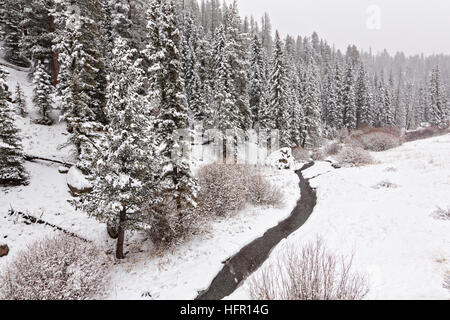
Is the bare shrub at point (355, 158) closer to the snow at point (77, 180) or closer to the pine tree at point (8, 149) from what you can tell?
the snow at point (77, 180)

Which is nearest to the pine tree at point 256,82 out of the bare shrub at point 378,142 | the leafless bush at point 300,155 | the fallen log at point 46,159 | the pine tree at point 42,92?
the leafless bush at point 300,155

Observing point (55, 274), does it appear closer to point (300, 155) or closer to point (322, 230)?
point (322, 230)

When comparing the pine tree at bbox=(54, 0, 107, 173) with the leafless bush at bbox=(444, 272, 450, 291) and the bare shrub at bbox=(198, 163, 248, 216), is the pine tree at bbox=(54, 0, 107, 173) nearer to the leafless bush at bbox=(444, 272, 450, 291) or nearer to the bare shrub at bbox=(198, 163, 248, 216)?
the bare shrub at bbox=(198, 163, 248, 216)

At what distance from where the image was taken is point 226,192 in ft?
54.4

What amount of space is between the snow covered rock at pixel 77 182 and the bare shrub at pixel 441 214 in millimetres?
20584

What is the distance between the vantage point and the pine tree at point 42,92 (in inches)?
763

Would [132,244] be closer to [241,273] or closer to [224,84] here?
[241,273]

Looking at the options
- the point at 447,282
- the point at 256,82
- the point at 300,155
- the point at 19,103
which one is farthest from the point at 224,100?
the point at 447,282

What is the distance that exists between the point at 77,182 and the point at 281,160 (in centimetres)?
2551

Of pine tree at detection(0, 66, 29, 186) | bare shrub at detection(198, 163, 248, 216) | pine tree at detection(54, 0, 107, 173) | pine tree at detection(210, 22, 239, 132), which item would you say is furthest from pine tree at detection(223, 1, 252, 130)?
pine tree at detection(0, 66, 29, 186)

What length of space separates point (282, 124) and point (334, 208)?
874 inches

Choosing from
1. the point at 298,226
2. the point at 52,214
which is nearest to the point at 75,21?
the point at 52,214

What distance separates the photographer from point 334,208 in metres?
15.7

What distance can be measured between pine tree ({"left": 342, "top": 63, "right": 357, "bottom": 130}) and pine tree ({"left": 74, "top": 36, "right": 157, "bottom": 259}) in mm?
56605
